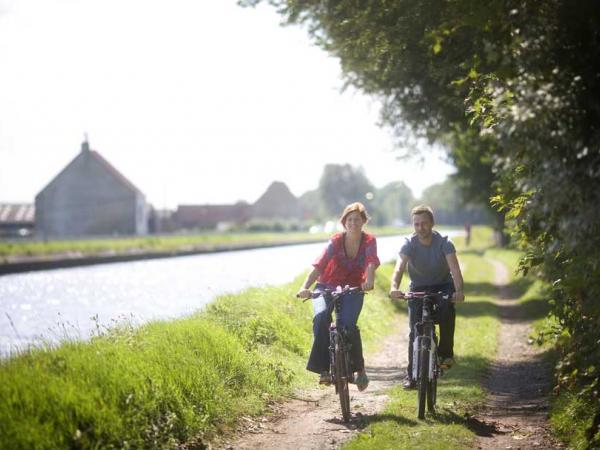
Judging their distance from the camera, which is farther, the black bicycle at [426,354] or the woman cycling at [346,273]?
the woman cycling at [346,273]

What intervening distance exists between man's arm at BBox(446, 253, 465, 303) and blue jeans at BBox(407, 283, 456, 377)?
0.30 meters

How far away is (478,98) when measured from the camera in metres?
6.94

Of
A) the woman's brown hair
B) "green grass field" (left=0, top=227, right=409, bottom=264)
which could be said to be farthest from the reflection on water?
the woman's brown hair

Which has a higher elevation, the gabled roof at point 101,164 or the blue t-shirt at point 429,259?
the gabled roof at point 101,164

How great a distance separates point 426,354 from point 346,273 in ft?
4.10

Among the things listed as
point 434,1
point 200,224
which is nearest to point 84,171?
point 200,224

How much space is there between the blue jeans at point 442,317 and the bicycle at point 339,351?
0.88 m

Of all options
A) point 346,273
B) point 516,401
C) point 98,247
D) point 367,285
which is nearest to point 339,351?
point 367,285

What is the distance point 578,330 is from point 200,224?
115 meters

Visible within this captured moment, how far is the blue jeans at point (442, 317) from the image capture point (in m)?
8.12

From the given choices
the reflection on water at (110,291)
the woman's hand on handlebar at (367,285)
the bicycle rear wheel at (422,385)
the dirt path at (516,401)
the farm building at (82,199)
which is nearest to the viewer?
the dirt path at (516,401)

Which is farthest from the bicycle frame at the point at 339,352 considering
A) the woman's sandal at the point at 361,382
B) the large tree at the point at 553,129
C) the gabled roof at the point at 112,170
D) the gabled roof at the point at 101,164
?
the gabled roof at the point at 112,170

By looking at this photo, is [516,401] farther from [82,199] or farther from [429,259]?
[82,199]

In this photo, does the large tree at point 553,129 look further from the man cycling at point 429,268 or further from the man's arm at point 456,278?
the man cycling at point 429,268
